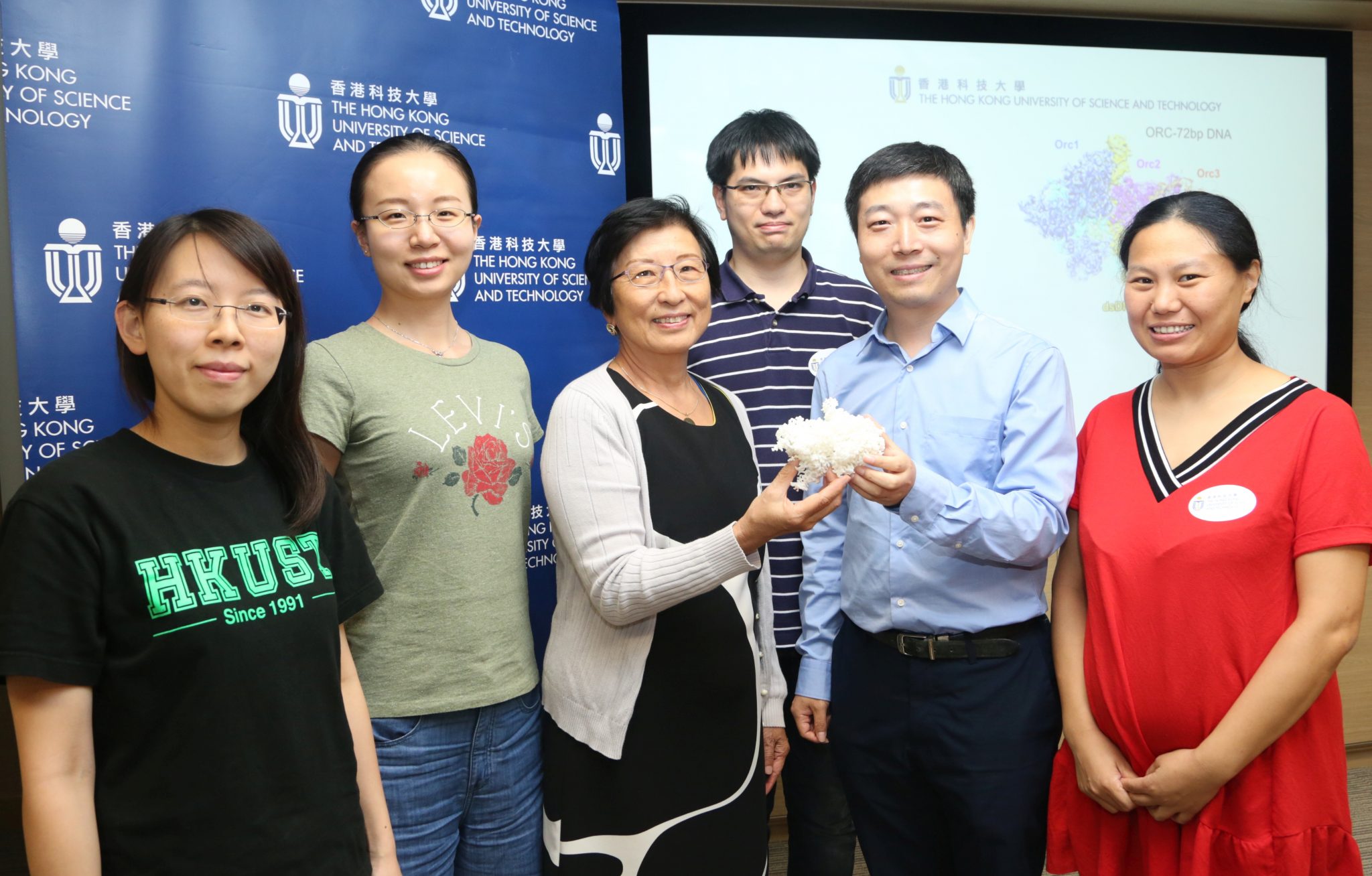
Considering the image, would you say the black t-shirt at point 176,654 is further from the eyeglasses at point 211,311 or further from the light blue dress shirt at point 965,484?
the light blue dress shirt at point 965,484

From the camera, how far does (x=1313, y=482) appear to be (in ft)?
4.56

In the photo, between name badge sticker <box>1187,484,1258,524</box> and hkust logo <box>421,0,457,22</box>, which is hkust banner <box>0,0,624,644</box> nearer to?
hkust logo <box>421,0,457,22</box>

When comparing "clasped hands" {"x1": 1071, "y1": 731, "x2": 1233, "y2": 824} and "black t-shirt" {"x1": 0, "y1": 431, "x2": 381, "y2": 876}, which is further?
"clasped hands" {"x1": 1071, "y1": 731, "x2": 1233, "y2": 824}

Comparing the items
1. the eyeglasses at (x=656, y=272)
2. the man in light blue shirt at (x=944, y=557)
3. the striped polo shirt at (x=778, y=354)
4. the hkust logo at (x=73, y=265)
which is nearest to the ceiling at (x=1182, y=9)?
the striped polo shirt at (x=778, y=354)

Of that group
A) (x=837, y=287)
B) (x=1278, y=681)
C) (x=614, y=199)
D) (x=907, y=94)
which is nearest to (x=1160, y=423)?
(x=1278, y=681)

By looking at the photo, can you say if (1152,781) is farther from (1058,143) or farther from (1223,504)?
(1058,143)

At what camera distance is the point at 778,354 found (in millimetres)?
2107

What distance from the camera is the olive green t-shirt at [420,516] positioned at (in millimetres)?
1550

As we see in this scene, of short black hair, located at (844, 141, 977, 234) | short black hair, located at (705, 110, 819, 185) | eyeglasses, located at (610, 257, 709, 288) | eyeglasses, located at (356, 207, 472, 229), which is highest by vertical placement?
short black hair, located at (705, 110, 819, 185)

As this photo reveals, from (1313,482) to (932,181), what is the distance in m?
0.86

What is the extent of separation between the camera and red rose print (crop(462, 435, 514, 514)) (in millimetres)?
1612

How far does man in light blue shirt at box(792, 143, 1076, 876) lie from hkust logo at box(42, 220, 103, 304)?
67.2 inches

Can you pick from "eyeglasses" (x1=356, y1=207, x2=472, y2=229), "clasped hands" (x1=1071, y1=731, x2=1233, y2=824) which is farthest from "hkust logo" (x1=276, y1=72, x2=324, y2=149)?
"clasped hands" (x1=1071, y1=731, x2=1233, y2=824)

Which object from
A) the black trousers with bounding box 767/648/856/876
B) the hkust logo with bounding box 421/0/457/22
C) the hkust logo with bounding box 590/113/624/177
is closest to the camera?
the black trousers with bounding box 767/648/856/876
